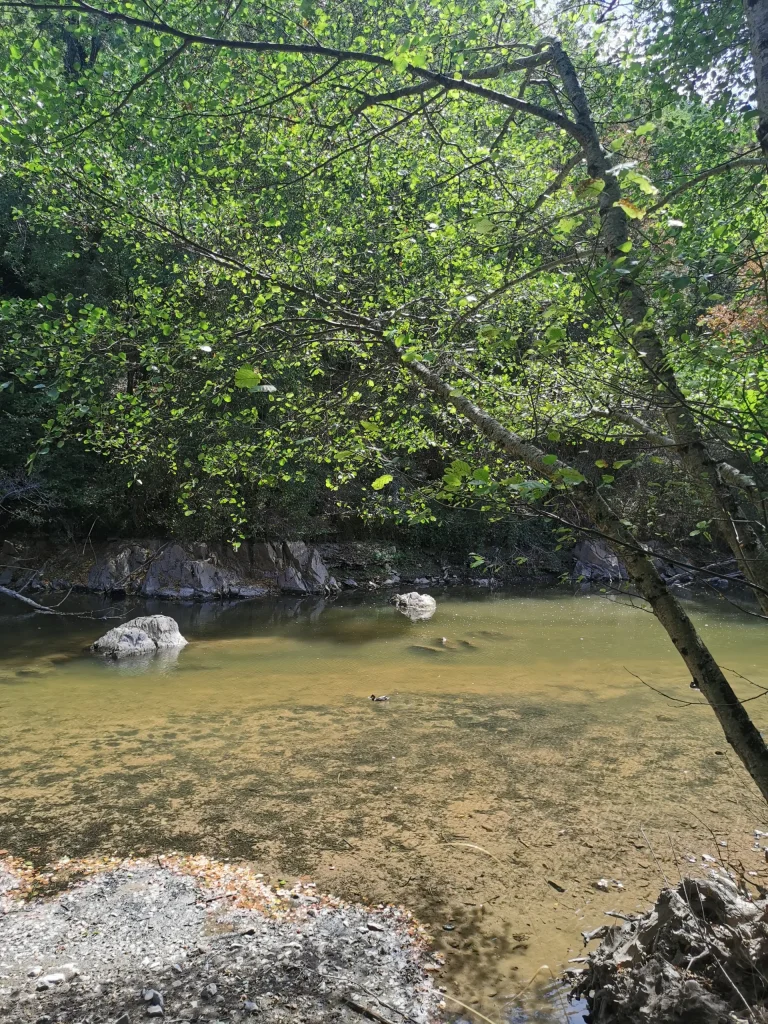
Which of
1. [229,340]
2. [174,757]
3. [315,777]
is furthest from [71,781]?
[229,340]

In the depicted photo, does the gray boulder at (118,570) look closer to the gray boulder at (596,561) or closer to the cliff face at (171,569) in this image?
the cliff face at (171,569)

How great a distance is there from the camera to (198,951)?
9.75ft

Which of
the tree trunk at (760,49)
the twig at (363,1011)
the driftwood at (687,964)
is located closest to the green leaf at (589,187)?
the tree trunk at (760,49)

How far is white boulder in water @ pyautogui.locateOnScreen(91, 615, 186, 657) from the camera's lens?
10031 millimetres

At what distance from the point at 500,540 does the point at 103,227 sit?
1930 centimetres

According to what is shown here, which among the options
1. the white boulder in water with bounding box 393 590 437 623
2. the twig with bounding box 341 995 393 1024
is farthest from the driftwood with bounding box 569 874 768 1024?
the white boulder in water with bounding box 393 590 437 623

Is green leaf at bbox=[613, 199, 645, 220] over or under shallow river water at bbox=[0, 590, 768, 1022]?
over

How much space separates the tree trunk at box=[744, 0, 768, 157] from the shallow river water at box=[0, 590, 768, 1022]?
3605mm

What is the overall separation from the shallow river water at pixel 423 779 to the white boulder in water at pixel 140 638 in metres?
0.43

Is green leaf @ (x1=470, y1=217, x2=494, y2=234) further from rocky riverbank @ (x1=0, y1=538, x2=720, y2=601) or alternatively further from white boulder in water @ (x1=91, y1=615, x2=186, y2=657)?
rocky riverbank @ (x1=0, y1=538, x2=720, y2=601)

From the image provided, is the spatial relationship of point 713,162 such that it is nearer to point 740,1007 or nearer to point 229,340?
point 229,340

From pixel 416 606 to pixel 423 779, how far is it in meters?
9.44

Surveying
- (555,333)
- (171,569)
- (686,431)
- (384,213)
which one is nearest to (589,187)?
(555,333)

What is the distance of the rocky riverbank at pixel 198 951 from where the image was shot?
2605 millimetres
